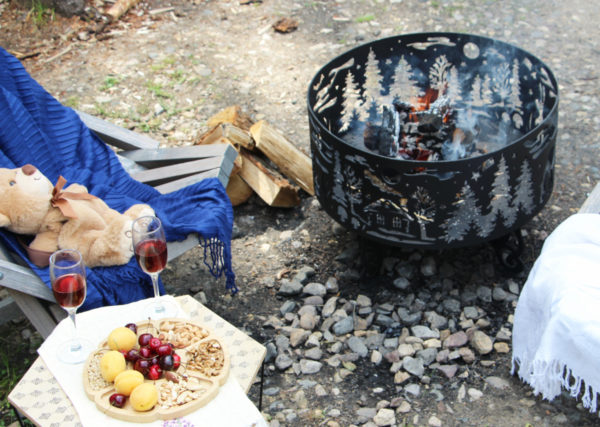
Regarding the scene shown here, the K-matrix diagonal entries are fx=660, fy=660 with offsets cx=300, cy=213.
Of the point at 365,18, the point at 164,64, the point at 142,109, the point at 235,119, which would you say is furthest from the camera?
the point at 365,18

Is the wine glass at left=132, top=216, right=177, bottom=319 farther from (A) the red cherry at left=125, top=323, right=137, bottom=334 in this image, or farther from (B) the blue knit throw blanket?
(B) the blue knit throw blanket

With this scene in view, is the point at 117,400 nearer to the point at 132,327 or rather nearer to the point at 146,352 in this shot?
the point at 146,352

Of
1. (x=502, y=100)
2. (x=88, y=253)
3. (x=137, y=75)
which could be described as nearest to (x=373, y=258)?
(x=502, y=100)

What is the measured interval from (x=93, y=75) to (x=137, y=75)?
0.35 m

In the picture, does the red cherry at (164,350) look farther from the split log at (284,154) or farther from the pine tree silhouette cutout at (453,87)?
the pine tree silhouette cutout at (453,87)

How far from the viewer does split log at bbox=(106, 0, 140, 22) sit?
19.0 ft

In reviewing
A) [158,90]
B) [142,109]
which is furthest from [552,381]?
[158,90]

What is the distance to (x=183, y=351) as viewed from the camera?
7.20 feet

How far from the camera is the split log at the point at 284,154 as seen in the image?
3951 mm

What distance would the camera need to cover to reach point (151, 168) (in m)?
3.85

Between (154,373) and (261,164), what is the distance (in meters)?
2.10

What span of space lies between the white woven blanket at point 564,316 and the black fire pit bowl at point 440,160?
1.03 ft

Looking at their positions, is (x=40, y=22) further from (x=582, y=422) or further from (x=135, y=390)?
(x=582, y=422)

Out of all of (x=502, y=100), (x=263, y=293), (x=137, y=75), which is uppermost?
(x=502, y=100)
